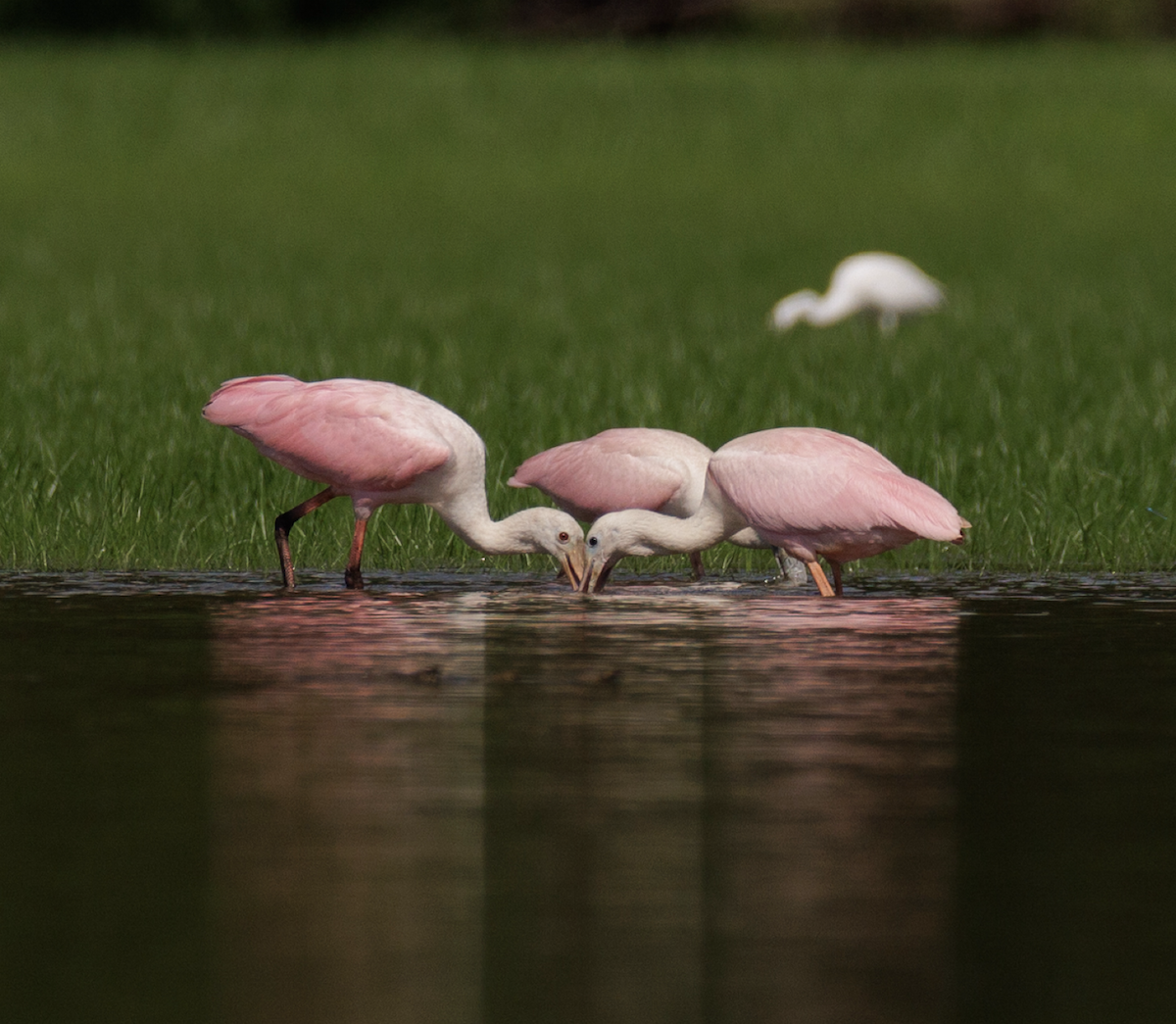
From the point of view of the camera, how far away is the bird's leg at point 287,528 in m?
10.3

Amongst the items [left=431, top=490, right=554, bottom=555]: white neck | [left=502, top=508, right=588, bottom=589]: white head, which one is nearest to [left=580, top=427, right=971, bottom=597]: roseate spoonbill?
[left=502, top=508, right=588, bottom=589]: white head

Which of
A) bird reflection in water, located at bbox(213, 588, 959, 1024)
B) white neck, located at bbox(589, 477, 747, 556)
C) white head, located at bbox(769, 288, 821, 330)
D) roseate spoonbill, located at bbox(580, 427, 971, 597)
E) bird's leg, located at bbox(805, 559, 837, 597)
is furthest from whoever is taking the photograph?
white head, located at bbox(769, 288, 821, 330)

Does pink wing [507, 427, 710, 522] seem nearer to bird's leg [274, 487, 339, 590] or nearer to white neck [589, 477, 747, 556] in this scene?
white neck [589, 477, 747, 556]

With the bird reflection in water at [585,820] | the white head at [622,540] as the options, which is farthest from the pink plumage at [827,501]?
the bird reflection in water at [585,820]

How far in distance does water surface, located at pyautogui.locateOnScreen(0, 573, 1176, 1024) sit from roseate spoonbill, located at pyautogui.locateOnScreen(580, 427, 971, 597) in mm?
862

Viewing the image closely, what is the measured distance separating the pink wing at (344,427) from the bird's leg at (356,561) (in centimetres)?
19

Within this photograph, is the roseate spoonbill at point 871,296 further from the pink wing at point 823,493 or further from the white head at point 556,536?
the pink wing at point 823,493

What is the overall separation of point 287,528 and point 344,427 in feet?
1.54

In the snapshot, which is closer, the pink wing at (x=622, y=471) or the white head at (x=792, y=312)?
A: the pink wing at (x=622, y=471)

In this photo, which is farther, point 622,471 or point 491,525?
point 622,471

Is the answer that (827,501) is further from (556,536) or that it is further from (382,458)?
(382,458)

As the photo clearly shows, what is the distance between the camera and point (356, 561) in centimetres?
1027

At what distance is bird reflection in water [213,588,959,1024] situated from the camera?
4.42 metres

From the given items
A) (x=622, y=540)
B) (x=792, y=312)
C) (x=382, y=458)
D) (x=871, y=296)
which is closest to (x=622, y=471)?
(x=622, y=540)
